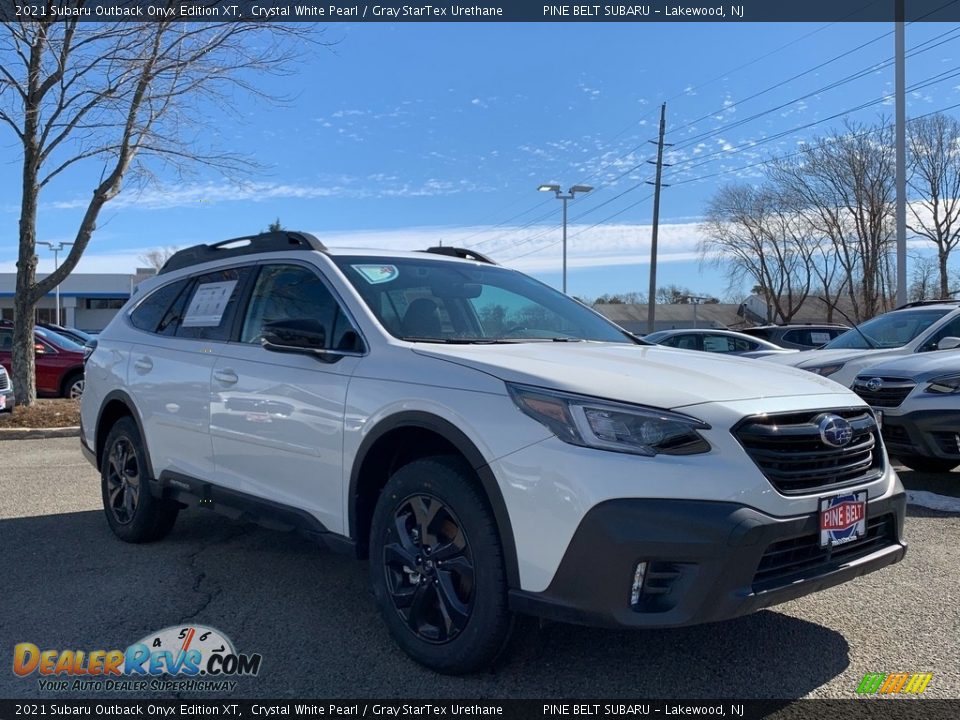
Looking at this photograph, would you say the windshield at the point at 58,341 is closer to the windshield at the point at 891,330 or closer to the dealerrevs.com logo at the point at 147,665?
the dealerrevs.com logo at the point at 147,665

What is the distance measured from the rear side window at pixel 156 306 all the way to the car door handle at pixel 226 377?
3.62 feet

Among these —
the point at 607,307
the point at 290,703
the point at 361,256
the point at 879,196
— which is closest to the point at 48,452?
the point at 361,256

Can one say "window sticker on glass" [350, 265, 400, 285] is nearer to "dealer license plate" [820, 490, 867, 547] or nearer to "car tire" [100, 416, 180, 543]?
"car tire" [100, 416, 180, 543]

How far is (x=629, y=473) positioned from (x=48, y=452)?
29.8 ft

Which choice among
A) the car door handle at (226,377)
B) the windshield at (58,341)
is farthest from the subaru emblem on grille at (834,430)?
the windshield at (58,341)

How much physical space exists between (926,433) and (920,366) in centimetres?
68

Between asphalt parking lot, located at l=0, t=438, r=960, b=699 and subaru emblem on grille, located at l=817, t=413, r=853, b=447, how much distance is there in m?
0.95

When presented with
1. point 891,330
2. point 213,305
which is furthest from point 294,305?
point 891,330

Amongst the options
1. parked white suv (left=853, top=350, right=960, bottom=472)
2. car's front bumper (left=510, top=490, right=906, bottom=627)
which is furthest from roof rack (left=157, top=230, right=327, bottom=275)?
parked white suv (left=853, top=350, right=960, bottom=472)

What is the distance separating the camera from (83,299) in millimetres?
56531

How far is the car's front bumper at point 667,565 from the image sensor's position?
2.66 metres

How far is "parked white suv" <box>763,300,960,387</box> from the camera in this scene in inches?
310

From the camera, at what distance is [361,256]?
4.32 metres

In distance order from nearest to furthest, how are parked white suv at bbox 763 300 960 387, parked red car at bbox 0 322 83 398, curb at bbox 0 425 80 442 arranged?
parked white suv at bbox 763 300 960 387, curb at bbox 0 425 80 442, parked red car at bbox 0 322 83 398
